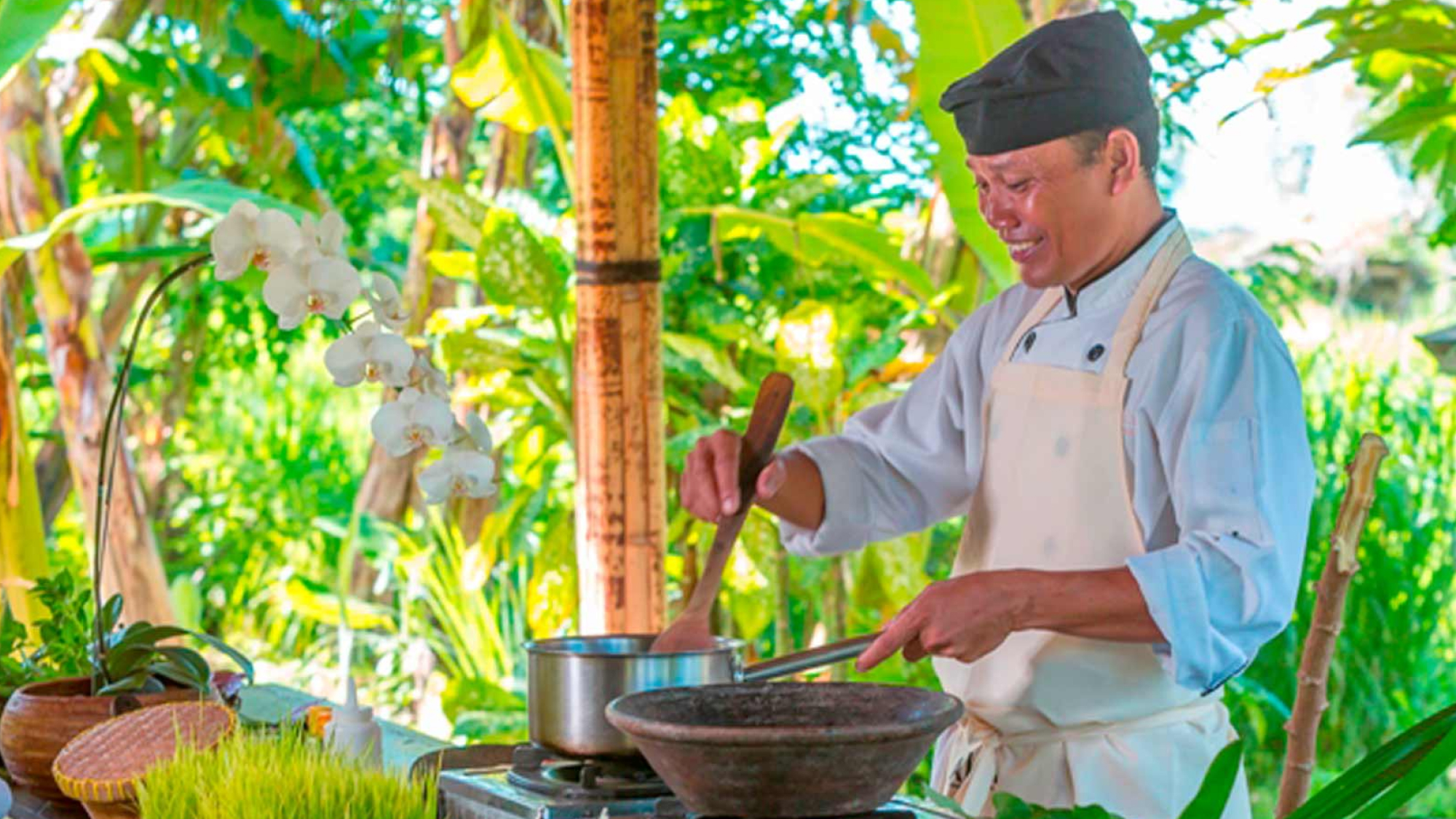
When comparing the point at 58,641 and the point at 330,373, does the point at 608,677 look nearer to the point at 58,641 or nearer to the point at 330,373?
the point at 330,373

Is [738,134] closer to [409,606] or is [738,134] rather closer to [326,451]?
[409,606]

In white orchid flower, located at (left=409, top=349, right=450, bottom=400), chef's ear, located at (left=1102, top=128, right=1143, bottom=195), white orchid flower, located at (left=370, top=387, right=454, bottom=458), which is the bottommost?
white orchid flower, located at (left=370, top=387, right=454, bottom=458)

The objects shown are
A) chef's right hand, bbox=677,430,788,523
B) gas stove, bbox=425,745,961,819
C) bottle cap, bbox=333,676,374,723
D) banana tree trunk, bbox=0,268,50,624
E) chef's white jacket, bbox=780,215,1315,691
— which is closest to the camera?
gas stove, bbox=425,745,961,819

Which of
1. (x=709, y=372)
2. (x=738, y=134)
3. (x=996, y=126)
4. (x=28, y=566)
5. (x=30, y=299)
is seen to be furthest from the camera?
(x=30, y=299)

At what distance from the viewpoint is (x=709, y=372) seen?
3736mm

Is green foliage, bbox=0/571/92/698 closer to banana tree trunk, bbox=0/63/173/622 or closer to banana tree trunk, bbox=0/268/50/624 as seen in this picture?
banana tree trunk, bbox=0/268/50/624

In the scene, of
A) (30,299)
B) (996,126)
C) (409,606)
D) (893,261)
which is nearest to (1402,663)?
(893,261)

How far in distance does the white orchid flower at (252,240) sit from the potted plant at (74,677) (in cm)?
41

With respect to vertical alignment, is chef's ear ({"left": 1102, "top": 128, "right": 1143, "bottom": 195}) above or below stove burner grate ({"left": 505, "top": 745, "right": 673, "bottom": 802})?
above

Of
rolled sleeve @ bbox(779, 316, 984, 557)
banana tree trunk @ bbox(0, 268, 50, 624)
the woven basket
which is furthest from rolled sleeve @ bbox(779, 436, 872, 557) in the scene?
banana tree trunk @ bbox(0, 268, 50, 624)

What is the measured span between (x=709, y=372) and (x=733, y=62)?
1337mm

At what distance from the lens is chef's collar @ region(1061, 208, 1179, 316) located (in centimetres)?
175

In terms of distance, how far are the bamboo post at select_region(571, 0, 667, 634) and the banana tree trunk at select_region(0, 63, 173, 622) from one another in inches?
66.3

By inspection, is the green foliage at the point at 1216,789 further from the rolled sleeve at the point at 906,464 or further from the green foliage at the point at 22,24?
the green foliage at the point at 22,24
